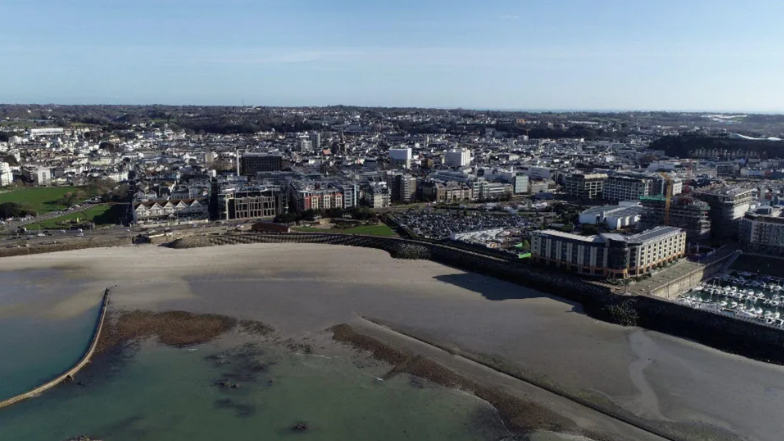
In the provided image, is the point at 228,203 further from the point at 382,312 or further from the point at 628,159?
the point at 628,159

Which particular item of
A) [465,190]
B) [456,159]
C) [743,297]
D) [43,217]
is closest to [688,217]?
[743,297]

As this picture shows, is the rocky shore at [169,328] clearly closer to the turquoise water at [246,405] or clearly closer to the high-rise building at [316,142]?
the turquoise water at [246,405]

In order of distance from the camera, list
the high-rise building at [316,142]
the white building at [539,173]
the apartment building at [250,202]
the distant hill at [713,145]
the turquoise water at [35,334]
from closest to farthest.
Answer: the turquoise water at [35,334], the apartment building at [250,202], the white building at [539,173], the distant hill at [713,145], the high-rise building at [316,142]

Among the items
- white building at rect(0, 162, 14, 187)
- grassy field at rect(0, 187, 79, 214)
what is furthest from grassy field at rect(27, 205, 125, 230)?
white building at rect(0, 162, 14, 187)

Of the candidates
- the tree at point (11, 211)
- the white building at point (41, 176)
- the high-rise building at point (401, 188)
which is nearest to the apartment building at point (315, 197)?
the high-rise building at point (401, 188)

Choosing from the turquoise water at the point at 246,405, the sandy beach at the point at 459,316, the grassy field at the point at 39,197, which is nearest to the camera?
the turquoise water at the point at 246,405

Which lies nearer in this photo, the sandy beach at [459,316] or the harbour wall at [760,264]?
the sandy beach at [459,316]
